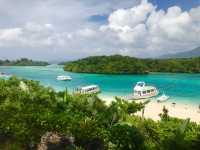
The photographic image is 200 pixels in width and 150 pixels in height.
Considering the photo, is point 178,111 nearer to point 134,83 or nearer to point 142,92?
point 142,92

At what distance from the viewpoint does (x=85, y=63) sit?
92.9m

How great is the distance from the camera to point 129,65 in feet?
271

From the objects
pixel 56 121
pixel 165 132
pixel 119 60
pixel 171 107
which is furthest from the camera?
pixel 119 60

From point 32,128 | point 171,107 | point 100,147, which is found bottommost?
point 171,107

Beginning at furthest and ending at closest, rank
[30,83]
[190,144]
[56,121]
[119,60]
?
1. [119,60]
2. [30,83]
3. [56,121]
4. [190,144]

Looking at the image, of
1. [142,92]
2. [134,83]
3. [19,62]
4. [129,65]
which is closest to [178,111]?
[142,92]

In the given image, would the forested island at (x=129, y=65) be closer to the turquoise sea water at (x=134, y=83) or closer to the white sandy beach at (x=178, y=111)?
the turquoise sea water at (x=134, y=83)

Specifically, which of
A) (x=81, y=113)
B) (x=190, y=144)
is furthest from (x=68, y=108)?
(x=190, y=144)

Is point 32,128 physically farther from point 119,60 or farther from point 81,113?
point 119,60

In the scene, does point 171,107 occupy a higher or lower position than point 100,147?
lower

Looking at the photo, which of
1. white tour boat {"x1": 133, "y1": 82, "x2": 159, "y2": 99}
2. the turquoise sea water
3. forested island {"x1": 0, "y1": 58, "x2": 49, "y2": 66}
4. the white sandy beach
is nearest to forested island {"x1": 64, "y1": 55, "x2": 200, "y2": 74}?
the turquoise sea water

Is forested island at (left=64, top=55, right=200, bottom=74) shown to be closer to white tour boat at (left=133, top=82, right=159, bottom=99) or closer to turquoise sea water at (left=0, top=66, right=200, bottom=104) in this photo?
turquoise sea water at (left=0, top=66, right=200, bottom=104)

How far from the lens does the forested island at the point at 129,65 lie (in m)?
81.9

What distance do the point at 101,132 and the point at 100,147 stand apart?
0.43 meters
